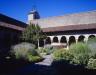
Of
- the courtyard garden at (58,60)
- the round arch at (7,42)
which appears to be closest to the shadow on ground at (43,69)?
the courtyard garden at (58,60)

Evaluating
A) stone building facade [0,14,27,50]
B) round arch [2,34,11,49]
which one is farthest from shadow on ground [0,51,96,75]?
round arch [2,34,11,49]

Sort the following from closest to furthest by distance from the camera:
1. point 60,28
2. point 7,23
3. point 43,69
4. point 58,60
Answer: point 43,69
point 58,60
point 7,23
point 60,28

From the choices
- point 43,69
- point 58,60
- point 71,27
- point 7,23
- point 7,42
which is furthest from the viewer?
point 71,27

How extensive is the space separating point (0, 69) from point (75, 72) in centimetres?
407

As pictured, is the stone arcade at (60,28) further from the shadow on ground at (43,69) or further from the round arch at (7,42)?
the shadow on ground at (43,69)

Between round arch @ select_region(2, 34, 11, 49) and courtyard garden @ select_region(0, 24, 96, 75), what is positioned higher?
round arch @ select_region(2, 34, 11, 49)

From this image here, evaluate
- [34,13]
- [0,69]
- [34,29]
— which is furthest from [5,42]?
[34,13]

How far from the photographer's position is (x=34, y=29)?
51.1ft

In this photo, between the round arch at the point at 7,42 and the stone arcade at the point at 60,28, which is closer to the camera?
the stone arcade at the point at 60,28

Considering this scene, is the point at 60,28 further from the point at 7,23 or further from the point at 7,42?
the point at 7,42

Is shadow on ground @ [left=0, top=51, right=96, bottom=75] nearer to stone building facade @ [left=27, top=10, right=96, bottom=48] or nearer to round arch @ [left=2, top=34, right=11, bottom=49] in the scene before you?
round arch @ [left=2, top=34, right=11, bottom=49]

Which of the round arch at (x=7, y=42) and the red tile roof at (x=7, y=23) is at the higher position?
the red tile roof at (x=7, y=23)

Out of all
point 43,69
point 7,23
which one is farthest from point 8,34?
point 43,69

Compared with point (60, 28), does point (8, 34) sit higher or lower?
lower
